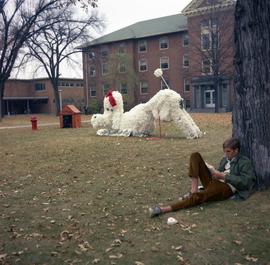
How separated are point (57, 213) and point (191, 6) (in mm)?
48132

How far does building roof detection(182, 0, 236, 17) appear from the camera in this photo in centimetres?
4662

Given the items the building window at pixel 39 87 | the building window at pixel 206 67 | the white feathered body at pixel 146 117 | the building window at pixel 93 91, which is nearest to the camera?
the white feathered body at pixel 146 117

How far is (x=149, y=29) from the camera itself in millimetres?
60312

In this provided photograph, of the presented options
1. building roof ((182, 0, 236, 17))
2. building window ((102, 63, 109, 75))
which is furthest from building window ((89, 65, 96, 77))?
building roof ((182, 0, 236, 17))

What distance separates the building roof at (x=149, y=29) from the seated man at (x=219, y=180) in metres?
51.2

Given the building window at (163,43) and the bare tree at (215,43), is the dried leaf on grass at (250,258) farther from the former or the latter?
the building window at (163,43)

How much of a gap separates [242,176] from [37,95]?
70.3 m

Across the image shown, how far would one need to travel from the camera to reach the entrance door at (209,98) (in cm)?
5194

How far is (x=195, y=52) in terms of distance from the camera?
5091cm

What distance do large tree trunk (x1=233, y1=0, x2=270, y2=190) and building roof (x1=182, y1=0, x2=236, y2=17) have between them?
4272cm

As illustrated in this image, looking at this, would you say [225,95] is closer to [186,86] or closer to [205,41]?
[205,41]

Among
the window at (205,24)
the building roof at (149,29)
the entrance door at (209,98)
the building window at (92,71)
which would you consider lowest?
the entrance door at (209,98)

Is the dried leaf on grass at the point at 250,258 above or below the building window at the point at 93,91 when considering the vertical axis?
below

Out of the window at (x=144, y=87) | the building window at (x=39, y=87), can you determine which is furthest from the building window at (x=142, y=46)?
the building window at (x=39, y=87)
